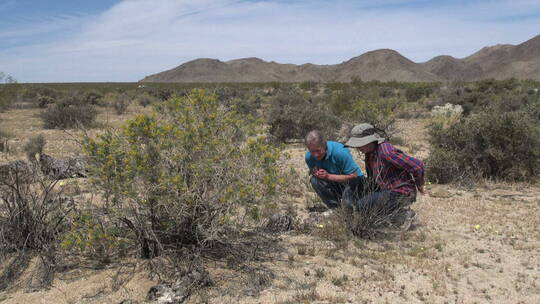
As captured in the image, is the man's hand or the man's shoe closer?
the man's hand

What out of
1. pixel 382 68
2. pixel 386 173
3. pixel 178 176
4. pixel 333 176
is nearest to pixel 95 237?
pixel 178 176

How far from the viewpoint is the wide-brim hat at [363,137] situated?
466 centimetres

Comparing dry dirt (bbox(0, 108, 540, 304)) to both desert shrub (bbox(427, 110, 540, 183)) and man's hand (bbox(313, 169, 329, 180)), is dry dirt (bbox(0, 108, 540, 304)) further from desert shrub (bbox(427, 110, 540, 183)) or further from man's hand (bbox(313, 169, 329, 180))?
desert shrub (bbox(427, 110, 540, 183))

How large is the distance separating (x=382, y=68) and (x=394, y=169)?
321ft

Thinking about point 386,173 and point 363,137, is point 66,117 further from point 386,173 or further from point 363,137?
point 386,173

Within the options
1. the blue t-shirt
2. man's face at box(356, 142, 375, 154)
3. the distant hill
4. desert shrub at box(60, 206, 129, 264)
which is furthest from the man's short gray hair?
the distant hill

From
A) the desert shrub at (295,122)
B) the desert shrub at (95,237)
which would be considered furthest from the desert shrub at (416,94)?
the desert shrub at (95,237)

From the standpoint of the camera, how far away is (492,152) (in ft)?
23.6

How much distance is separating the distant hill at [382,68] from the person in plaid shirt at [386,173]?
3334 inches

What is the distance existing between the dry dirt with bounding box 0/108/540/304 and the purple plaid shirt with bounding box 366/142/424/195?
0.53 m

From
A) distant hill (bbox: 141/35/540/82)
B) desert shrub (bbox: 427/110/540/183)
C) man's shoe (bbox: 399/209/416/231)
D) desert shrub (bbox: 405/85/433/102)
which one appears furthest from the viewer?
distant hill (bbox: 141/35/540/82)

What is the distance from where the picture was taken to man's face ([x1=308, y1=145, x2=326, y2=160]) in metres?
4.67

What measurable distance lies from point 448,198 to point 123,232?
175 inches

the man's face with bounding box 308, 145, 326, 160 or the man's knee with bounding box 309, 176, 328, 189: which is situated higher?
the man's face with bounding box 308, 145, 326, 160
